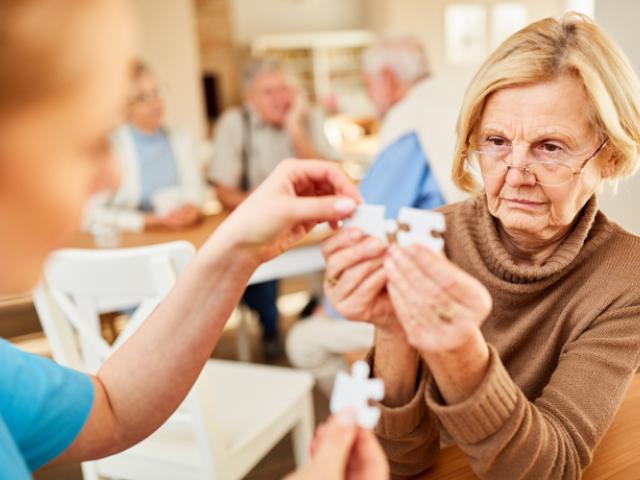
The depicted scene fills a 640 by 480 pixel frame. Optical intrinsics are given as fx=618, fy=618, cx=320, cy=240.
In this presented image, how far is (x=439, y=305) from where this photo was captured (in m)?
0.75

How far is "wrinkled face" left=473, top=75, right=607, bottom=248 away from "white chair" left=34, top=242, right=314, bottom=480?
0.75m

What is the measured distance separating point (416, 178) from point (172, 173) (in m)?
1.56

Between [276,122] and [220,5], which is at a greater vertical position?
[220,5]

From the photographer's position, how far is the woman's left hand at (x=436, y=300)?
74cm

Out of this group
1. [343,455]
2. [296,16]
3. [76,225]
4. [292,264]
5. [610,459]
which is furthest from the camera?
[296,16]

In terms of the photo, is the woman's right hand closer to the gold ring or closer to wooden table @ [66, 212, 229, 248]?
the gold ring

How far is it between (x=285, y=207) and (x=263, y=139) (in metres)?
2.51

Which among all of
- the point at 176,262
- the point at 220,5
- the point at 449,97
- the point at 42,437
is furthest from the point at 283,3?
the point at 42,437

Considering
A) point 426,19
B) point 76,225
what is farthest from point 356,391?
point 426,19

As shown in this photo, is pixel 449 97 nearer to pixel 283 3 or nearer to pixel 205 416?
pixel 205 416

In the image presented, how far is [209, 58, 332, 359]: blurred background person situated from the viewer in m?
3.29

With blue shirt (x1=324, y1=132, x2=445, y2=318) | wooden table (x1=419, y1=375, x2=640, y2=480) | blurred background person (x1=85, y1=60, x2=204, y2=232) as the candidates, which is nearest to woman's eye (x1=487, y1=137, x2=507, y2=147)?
wooden table (x1=419, y1=375, x2=640, y2=480)

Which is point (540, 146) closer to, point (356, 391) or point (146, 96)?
point (356, 391)

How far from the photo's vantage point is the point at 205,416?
4.98ft
